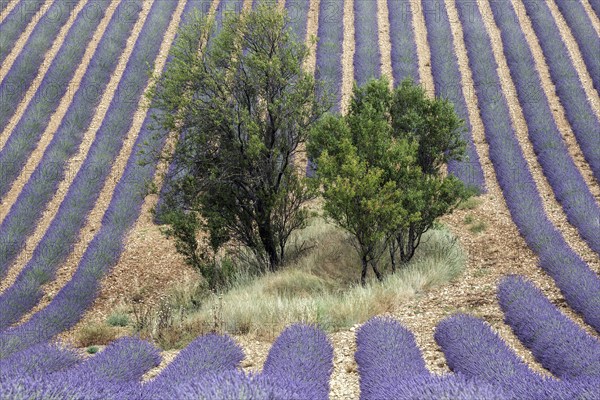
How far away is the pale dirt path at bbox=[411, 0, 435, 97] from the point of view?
20.1 meters

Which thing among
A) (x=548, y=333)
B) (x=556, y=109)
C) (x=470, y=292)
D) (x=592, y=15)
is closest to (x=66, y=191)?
(x=470, y=292)

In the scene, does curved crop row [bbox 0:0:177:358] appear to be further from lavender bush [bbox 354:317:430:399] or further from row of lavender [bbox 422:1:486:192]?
row of lavender [bbox 422:1:486:192]

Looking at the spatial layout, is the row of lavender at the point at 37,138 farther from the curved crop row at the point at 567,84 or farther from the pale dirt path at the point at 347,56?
the curved crop row at the point at 567,84

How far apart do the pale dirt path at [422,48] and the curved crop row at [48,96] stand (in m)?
10.2

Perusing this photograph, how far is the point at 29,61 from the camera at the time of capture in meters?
20.9

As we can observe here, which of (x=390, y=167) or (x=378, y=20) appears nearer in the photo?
(x=390, y=167)

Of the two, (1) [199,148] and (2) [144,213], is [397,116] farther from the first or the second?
(2) [144,213]

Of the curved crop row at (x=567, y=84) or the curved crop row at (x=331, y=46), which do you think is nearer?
the curved crop row at (x=567, y=84)

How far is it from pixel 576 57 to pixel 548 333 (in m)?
16.2

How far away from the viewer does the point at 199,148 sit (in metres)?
11.6

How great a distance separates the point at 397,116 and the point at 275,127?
2.14 metres

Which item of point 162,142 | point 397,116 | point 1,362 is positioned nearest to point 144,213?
point 162,142

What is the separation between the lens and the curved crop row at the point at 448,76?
1630cm

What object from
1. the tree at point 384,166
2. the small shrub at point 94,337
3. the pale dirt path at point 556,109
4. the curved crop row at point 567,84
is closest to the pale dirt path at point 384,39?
the pale dirt path at point 556,109
